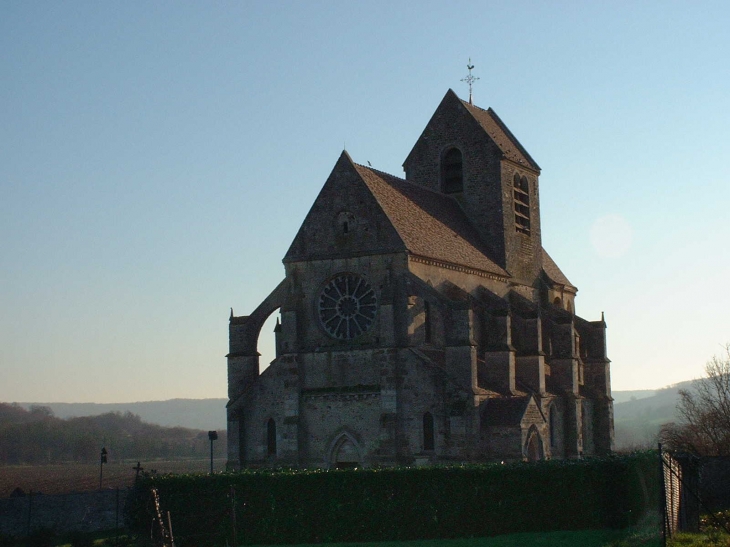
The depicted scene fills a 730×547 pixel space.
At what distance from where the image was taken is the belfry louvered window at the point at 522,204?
186 ft

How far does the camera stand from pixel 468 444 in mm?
42781

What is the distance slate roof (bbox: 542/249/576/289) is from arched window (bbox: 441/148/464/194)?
6726 mm

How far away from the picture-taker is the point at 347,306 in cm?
4556

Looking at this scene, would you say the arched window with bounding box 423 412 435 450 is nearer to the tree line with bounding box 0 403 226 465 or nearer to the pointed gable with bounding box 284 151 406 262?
the pointed gable with bounding box 284 151 406 262

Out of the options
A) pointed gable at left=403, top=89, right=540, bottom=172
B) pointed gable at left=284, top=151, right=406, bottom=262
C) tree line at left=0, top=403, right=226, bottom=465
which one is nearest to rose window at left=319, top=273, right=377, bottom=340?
pointed gable at left=284, top=151, right=406, bottom=262

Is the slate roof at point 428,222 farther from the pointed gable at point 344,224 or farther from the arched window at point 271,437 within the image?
the arched window at point 271,437

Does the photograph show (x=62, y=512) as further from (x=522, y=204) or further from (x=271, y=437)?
(x=522, y=204)

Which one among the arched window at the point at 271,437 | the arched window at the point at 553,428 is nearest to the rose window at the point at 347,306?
the arched window at the point at 271,437

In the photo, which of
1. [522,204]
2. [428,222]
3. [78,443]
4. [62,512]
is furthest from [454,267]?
[78,443]

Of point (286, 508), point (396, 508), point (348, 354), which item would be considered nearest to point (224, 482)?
point (286, 508)

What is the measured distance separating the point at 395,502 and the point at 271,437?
44.1 ft

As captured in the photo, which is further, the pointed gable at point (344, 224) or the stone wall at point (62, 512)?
the pointed gable at point (344, 224)

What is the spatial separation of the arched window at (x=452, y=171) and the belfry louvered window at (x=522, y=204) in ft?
9.53

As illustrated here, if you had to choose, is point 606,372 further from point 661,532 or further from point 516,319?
point 661,532
